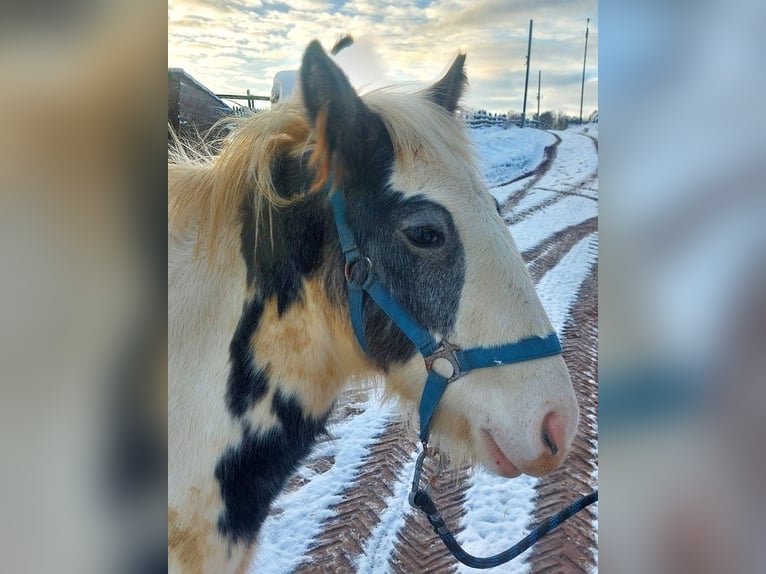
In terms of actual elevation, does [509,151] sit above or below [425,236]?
above

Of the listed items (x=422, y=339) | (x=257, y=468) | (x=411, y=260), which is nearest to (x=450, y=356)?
(x=422, y=339)

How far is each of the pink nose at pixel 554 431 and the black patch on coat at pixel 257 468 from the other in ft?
1.67

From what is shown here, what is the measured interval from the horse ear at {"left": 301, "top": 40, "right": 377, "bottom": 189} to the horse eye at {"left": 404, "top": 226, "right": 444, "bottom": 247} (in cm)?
19

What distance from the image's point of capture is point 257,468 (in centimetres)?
106

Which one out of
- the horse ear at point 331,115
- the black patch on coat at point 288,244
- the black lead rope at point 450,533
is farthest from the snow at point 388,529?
the horse ear at point 331,115

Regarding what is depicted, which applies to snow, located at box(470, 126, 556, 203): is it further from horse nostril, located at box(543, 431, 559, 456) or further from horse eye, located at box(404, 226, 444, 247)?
A: horse nostril, located at box(543, 431, 559, 456)

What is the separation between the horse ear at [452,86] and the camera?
126 cm

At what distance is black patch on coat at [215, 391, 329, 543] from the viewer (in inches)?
40.4

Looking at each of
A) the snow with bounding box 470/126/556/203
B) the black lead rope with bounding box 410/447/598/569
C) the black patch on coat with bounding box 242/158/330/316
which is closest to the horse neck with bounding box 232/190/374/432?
the black patch on coat with bounding box 242/158/330/316

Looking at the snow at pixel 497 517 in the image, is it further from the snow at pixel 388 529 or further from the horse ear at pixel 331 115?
the horse ear at pixel 331 115

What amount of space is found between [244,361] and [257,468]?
0.25 meters

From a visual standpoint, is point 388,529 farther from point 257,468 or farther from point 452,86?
point 452,86

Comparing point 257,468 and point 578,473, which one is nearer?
point 257,468
